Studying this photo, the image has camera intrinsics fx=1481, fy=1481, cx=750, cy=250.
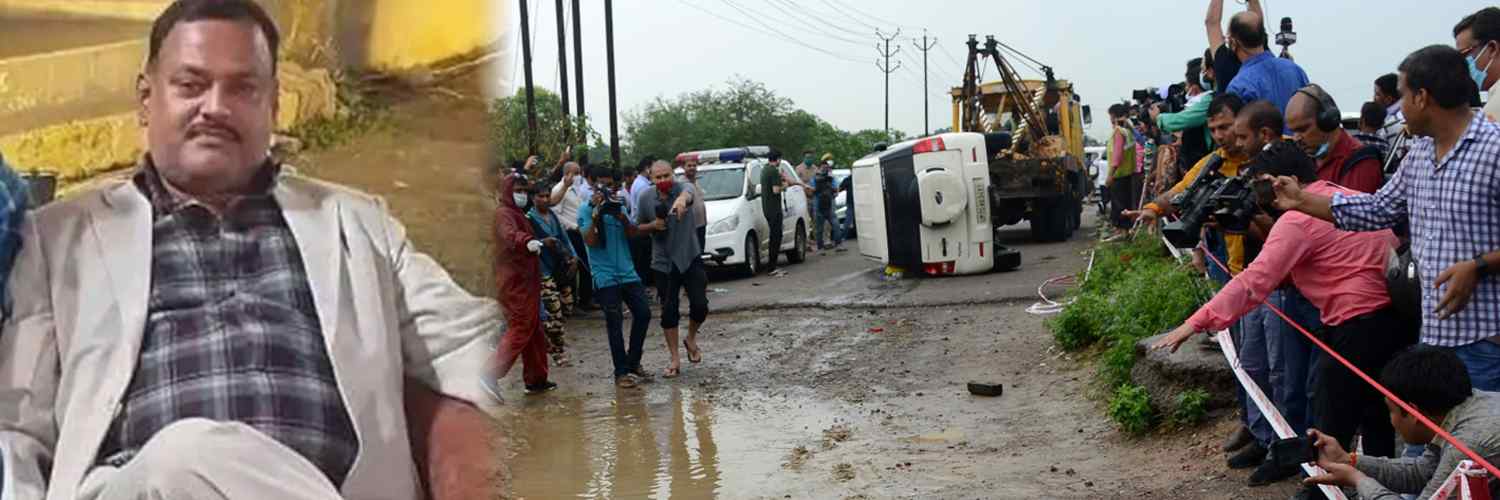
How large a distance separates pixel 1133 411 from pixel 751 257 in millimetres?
10602

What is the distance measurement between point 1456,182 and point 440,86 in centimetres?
306

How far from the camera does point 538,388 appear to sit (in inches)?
384

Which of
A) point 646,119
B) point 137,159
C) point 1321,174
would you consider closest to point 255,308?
point 137,159

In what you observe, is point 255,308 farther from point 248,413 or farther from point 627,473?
point 627,473

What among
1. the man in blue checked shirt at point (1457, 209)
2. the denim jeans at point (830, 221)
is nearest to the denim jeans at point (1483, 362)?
the man in blue checked shirt at point (1457, 209)

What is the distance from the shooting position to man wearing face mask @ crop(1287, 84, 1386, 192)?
17.0ft

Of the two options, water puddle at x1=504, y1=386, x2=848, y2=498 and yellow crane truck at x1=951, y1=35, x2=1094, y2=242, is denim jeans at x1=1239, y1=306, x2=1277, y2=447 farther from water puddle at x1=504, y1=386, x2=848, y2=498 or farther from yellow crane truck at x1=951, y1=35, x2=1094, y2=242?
yellow crane truck at x1=951, y1=35, x2=1094, y2=242

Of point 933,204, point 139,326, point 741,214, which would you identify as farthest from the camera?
point 741,214

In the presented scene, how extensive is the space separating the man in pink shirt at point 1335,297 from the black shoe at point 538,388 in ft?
18.5

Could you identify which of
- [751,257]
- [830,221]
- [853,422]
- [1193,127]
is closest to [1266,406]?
[1193,127]

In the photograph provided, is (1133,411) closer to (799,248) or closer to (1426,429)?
(1426,429)

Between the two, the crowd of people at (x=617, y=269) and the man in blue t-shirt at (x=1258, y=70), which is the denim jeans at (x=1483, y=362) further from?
the crowd of people at (x=617, y=269)

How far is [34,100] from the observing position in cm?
183

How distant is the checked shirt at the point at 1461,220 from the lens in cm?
Answer: 394
